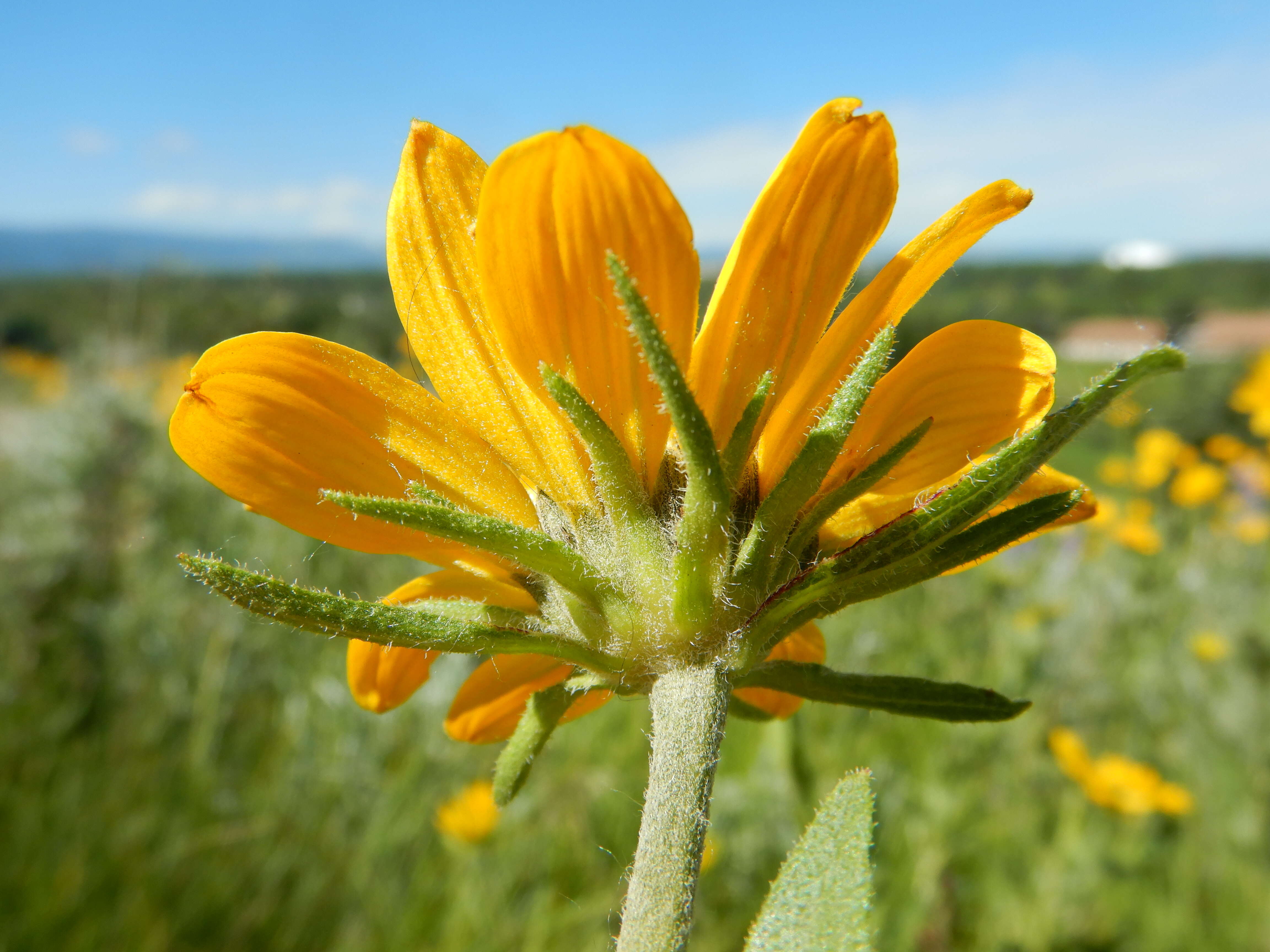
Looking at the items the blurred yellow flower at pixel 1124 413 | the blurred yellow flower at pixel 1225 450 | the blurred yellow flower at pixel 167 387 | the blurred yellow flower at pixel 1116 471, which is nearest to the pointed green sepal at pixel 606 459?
the blurred yellow flower at pixel 1124 413

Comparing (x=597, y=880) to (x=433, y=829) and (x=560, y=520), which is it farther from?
(x=560, y=520)

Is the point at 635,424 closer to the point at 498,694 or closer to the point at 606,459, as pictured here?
the point at 606,459

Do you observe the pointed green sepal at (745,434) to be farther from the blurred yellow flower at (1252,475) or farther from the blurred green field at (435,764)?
the blurred yellow flower at (1252,475)

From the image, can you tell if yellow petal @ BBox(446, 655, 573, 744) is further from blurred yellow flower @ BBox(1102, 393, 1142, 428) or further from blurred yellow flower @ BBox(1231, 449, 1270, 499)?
blurred yellow flower @ BBox(1231, 449, 1270, 499)

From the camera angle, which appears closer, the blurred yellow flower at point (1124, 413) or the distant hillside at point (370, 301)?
the blurred yellow flower at point (1124, 413)

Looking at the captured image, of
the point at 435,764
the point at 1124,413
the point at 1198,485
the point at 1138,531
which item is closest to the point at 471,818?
the point at 435,764
